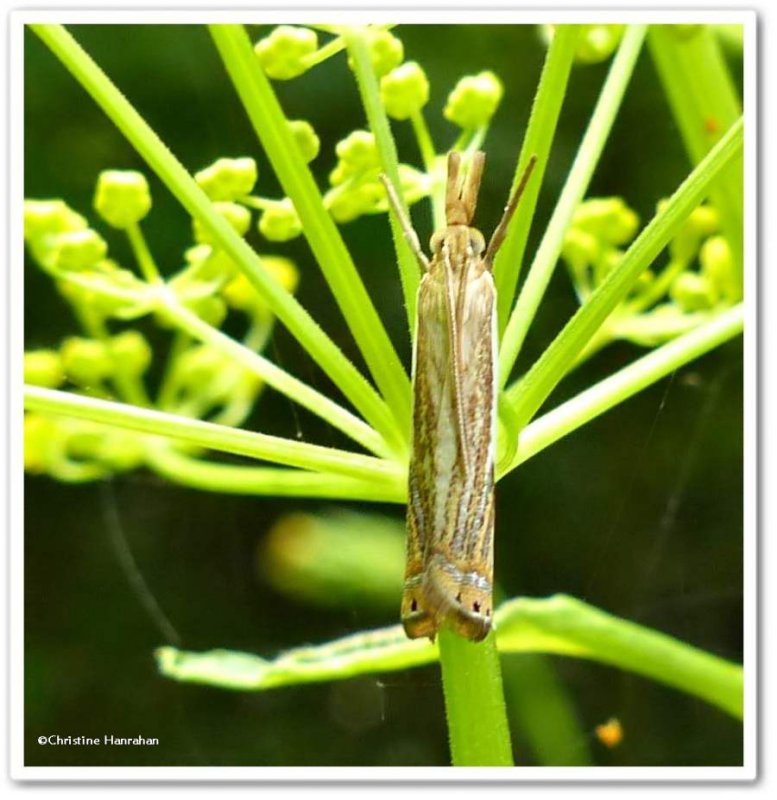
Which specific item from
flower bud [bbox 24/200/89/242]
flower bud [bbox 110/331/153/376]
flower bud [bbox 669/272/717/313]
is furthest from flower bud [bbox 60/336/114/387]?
flower bud [bbox 669/272/717/313]

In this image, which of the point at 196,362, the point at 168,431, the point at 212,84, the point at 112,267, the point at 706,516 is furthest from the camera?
the point at 212,84

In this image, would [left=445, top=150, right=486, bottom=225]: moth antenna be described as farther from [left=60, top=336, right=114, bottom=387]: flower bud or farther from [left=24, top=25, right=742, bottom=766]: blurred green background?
[left=60, top=336, right=114, bottom=387]: flower bud

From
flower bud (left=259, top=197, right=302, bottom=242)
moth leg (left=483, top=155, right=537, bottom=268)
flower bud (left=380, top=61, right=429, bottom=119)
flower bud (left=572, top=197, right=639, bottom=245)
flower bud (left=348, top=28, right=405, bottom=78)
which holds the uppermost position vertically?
flower bud (left=348, top=28, right=405, bottom=78)

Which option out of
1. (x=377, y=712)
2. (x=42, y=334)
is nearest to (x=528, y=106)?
(x=42, y=334)

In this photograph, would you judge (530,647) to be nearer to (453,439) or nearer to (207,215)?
(453,439)

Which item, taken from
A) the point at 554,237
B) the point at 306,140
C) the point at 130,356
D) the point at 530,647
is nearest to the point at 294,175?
the point at 306,140

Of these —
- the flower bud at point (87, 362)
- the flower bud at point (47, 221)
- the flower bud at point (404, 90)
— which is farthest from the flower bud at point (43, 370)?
the flower bud at point (404, 90)
